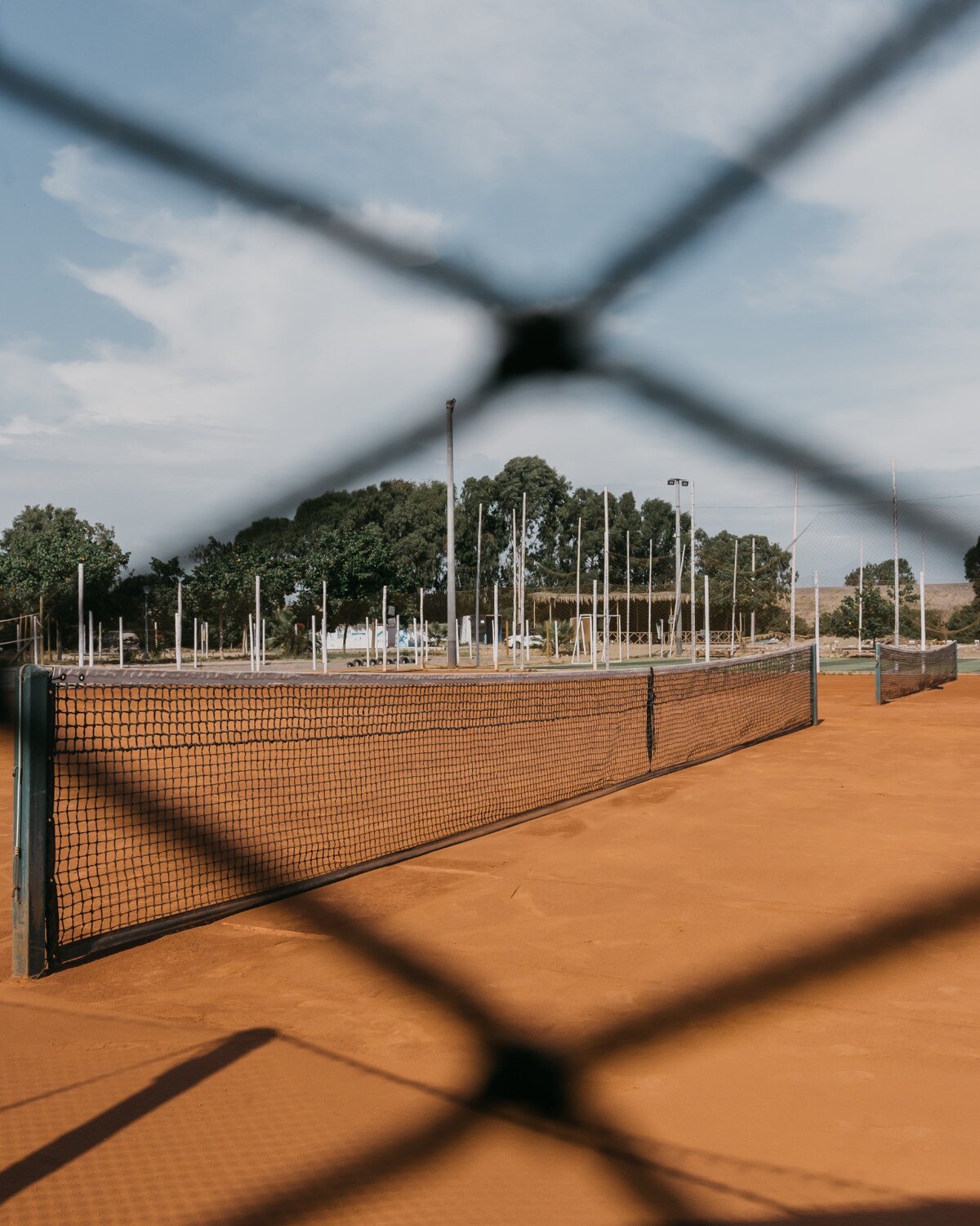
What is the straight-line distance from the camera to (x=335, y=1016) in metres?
3.31

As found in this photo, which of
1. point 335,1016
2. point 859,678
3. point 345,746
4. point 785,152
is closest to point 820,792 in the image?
point 345,746

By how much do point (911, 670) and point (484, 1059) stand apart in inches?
738

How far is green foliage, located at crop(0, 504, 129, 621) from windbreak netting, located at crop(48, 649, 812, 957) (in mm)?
682

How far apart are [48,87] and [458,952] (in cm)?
368

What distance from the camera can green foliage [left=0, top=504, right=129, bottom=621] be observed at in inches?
52.2

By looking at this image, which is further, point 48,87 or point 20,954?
point 20,954

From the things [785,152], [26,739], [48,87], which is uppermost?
[48,87]

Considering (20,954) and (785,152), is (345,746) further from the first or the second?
(785,152)

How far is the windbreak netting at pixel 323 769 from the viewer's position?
418 cm

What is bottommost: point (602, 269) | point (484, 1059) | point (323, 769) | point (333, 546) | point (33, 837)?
point (484, 1059)

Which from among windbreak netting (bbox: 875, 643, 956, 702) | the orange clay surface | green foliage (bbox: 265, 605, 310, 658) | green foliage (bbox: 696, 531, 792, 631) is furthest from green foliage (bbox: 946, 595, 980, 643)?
green foliage (bbox: 265, 605, 310, 658)

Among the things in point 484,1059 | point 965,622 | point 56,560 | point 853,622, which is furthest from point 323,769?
point 853,622

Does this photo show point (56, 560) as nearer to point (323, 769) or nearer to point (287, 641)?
point (323, 769)

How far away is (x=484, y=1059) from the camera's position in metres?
3.00
